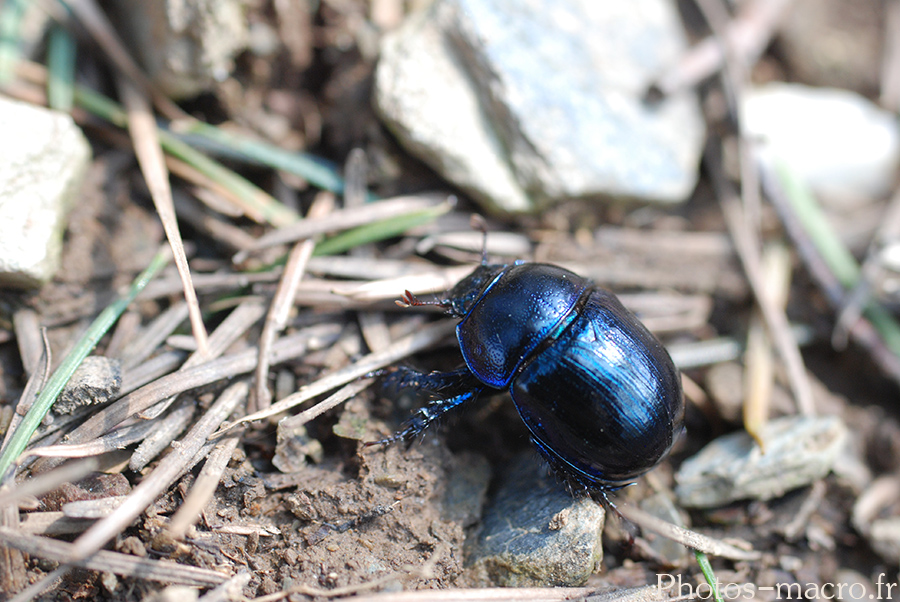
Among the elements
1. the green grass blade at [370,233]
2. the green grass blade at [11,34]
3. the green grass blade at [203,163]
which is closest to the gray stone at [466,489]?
the green grass blade at [370,233]

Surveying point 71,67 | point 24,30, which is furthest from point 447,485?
point 24,30

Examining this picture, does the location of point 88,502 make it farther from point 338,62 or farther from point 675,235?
point 675,235

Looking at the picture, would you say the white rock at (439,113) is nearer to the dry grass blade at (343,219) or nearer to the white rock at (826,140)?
the dry grass blade at (343,219)

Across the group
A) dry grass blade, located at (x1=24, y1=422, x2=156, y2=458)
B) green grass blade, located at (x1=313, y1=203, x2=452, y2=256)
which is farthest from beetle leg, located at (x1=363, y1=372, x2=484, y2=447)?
dry grass blade, located at (x1=24, y1=422, x2=156, y2=458)

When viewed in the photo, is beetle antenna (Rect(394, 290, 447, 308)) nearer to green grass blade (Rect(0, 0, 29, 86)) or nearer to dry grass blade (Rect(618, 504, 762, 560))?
dry grass blade (Rect(618, 504, 762, 560))

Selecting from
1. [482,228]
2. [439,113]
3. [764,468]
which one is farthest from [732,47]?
[764,468]

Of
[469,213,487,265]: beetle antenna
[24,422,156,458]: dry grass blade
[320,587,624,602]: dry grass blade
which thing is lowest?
[320,587,624,602]: dry grass blade
